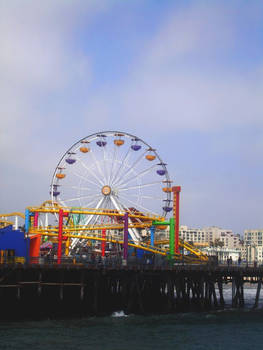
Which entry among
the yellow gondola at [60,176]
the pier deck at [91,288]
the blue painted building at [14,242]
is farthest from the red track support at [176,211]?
the blue painted building at [14,242]

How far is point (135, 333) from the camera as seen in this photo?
4391cm

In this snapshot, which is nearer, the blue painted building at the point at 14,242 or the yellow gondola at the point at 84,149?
the blue painted building at the point at 14,242

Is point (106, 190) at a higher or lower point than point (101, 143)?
lower

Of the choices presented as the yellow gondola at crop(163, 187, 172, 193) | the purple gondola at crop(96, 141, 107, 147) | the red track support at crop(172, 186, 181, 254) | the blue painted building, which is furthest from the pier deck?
the purple gondola at crop(96, 141, 107, 147)

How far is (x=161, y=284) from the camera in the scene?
66625mm

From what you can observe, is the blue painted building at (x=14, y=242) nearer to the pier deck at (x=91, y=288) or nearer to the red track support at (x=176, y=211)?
the pier deck at (x=91, y=288)

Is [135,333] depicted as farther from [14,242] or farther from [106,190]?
[106,190]

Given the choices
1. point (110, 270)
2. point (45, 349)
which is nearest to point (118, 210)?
point (110, 270)

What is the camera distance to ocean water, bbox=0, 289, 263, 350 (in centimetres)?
3953

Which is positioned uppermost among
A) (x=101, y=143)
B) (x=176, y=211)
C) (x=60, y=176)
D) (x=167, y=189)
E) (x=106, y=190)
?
(x=101, y=143)

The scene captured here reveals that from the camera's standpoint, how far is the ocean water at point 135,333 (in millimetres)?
39531

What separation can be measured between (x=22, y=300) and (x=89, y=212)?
19830 millimetres

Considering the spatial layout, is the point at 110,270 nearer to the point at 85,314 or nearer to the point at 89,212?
the point at 85,314

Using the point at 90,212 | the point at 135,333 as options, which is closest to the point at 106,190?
the point at 90,212
